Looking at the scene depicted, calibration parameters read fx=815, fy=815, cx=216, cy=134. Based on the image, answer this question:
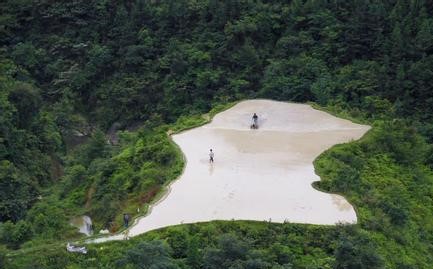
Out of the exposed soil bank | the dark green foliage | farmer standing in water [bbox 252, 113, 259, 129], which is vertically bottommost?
the dark green foliage

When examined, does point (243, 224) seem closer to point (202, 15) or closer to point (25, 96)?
point (25, 96)

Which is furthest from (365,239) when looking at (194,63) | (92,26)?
(92,26)

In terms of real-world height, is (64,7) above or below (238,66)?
above

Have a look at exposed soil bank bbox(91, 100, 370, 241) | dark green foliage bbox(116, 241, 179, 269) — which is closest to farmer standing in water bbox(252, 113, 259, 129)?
exposed soil bank bbox(91, 100, 370, 241)

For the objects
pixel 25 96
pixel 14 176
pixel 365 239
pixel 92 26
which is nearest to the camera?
pixel 365 239

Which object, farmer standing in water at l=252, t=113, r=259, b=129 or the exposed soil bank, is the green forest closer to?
the exposed soil bank

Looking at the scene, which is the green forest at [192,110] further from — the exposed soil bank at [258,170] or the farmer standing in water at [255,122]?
the farmer standing in water at [255,122]
